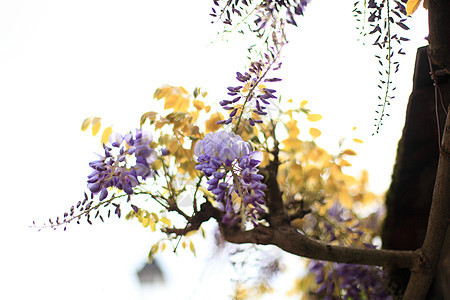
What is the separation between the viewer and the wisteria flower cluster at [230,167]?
51 centimetres

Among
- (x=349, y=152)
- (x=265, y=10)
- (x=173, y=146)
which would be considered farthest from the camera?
(x=349, y=152)

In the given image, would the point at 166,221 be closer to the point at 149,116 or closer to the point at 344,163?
the point at 149,116

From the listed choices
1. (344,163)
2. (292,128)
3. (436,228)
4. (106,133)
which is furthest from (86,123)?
(436,228)

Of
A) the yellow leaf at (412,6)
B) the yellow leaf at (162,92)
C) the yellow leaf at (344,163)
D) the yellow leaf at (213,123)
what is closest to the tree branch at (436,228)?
the yellow leaf at (412,6)

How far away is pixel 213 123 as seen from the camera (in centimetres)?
78

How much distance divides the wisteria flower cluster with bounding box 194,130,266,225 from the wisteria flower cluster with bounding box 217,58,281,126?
0.09 ft

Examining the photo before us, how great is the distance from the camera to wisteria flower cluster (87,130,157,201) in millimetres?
602

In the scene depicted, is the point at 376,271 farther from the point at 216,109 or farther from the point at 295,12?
the point at 295,12

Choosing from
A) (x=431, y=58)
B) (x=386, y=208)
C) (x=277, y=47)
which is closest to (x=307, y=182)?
(x=386, y=208)

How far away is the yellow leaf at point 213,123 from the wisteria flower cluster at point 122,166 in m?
0.11

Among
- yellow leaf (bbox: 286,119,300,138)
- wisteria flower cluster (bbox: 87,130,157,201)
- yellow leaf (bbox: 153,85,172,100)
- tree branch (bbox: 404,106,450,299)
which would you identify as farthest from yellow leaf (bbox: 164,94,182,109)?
tree branch (bbox: 404,106,450,299)

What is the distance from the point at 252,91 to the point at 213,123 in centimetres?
24

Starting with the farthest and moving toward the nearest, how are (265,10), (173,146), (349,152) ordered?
1. (349,152)
2. (173,146)
3. (265,10)

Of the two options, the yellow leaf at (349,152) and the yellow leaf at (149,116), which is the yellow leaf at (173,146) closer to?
the yellow leaf at (149,116)
